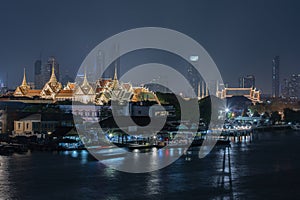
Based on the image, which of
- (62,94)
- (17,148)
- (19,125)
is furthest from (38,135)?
(62,94)

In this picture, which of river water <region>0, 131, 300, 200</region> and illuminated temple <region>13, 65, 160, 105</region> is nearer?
river water <region>0, 131, 300, 200</region>

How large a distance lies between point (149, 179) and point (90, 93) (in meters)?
26.0

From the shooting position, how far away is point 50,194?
10078 mm

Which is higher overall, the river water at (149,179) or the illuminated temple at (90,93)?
the illuminated temple at (90,93)

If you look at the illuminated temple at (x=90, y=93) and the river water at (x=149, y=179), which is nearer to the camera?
the river water at (x=149, y=179)

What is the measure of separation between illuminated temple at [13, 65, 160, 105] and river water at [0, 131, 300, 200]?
67.1 feet

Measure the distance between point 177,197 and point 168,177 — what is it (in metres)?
2.16

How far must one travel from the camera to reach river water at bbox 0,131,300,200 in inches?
400

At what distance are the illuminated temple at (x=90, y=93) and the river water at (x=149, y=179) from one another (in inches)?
805

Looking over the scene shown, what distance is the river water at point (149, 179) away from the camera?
10.2m

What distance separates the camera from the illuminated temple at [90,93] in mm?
36947

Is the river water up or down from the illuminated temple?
down

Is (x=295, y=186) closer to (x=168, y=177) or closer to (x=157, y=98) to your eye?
(x=168, y=177)

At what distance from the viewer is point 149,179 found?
1183 centimetres
